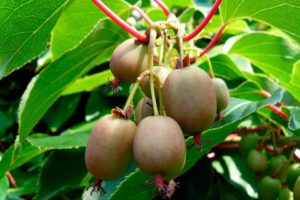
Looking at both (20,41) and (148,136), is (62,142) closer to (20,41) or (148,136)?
(20,41)

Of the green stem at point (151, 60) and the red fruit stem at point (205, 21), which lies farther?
the red fruit stem at point (205, 21)

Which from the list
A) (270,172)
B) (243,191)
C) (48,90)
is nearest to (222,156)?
(243,191)

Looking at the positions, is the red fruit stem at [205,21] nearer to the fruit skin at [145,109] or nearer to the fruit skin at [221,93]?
the fruit skin at [221,93]

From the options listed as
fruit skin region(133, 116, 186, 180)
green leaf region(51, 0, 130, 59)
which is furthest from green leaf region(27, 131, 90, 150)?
fruit skin region(133, 116, 186, 180)

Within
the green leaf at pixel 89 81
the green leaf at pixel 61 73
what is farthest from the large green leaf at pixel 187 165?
the green leaf at pixel 89 81

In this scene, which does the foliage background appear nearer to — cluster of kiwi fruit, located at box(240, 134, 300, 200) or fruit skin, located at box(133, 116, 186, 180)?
cluster of kiwi fruit, located at box(240, 134, 300, 200)

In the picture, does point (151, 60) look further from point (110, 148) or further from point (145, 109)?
point (110, 148)

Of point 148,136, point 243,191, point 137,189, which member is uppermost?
point 148,136

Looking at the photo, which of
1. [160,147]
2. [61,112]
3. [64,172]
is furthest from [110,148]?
[61,112]
